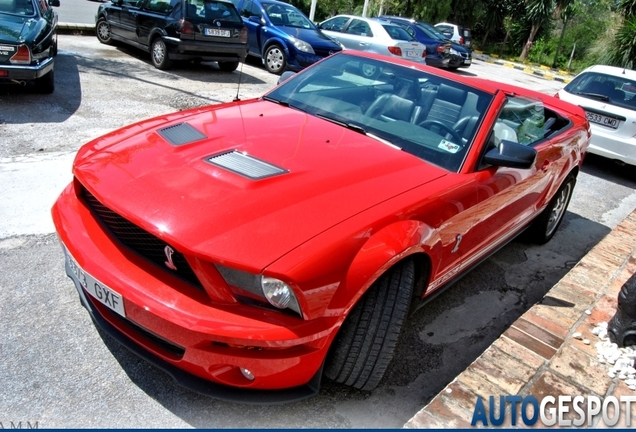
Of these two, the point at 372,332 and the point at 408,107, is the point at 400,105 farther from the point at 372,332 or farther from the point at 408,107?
the point at 372,332

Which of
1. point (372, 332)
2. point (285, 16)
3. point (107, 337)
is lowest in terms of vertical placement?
point (107, 337)

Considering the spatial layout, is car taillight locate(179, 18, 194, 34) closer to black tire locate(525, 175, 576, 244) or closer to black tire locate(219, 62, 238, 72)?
black tire locate(219, 62, 238, 72)

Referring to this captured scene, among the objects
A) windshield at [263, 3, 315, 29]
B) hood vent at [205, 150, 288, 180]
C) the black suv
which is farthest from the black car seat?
windshield at [263, 3, 315, 29]

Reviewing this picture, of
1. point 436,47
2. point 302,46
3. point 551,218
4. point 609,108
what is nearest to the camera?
point 551,218

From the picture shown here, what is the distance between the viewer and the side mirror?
119 inches

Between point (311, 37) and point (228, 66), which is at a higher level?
point (311, 37)

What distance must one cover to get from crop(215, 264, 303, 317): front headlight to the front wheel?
947 centimetres

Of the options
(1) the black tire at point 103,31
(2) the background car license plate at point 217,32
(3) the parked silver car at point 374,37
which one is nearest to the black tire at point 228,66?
(2) the background car license plate at point 217,32

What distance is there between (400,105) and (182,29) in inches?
275

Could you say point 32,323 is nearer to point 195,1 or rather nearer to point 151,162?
point 151,162

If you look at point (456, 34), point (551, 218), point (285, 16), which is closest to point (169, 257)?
point (551, 218)

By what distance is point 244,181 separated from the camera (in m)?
2.43

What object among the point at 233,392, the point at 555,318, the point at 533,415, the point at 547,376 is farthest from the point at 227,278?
the point at 555,318

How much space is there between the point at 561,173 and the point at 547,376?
238 centimetres
